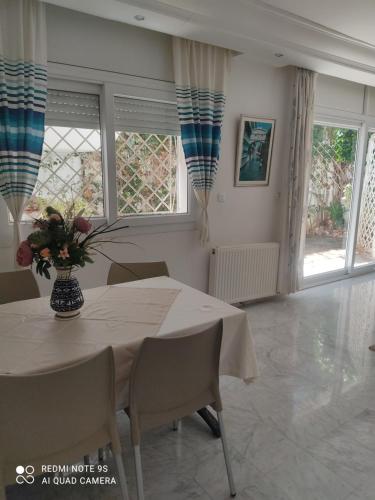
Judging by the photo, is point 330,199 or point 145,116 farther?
point 330,199

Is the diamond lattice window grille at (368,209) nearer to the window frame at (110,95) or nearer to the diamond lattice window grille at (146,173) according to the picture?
the diamond lattice window grille at (146,173)

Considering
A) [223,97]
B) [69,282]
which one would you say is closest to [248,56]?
[223,97]

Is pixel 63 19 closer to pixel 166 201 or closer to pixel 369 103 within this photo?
pixel 166 201

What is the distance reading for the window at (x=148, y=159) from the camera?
296 cm

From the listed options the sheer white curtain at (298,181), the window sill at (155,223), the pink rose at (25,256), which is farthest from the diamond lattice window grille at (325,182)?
the pink rose at (25,256)

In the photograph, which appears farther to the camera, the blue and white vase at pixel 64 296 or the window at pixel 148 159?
the window at pixel 148 159

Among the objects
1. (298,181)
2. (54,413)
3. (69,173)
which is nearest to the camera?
(54,413)

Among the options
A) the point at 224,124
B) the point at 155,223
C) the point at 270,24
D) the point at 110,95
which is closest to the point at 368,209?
the point at 224,124

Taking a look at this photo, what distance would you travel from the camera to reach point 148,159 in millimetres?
3146

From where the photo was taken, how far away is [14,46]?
2262mm

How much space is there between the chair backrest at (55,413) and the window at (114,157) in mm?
1872

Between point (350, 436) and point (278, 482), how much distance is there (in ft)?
1.86

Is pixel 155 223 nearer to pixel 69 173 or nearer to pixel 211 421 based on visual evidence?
pixel 69 173

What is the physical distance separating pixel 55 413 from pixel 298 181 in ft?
11.2
